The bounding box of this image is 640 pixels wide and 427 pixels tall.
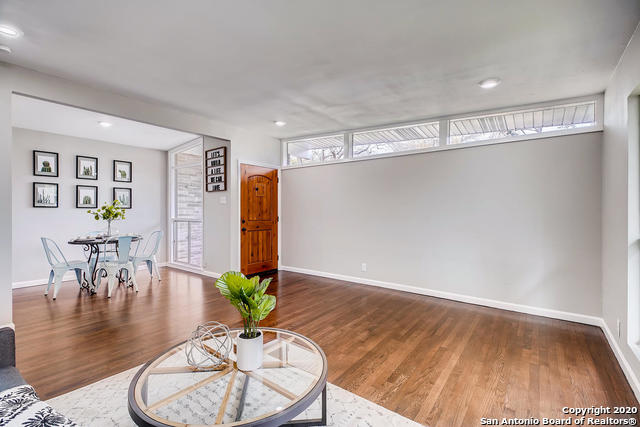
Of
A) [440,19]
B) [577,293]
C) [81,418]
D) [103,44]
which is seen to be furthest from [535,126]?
[81,418]

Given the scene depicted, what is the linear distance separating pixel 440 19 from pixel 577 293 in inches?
127

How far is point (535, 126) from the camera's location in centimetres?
368

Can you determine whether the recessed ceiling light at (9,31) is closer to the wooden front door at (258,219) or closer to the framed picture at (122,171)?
the wooden front door at (258,219)

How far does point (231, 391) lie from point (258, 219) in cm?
422

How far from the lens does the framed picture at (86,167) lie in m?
5.39

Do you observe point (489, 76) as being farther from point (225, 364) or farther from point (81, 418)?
point (81, 418)

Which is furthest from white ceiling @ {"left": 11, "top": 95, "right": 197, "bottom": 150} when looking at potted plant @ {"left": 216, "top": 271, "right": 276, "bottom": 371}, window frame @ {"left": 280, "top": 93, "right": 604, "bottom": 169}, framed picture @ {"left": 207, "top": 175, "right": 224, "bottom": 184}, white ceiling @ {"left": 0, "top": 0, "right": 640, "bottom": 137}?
potted plant @ {"left": 216, "top": 271, "right": 276, "bottom": 371}

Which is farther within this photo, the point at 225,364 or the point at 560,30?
the point at 560,30

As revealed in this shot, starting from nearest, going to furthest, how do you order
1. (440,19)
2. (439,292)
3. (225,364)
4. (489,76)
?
(225,364), (440,19), (489,76), (439,292)

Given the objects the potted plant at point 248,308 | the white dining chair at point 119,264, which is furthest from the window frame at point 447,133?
the potted plant at point 248,308

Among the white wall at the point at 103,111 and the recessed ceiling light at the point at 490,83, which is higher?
the recessed ceiling light at the point at 490,83

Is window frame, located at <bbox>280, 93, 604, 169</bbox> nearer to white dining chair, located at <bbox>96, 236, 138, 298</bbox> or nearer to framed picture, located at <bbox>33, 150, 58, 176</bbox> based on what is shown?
white dining chair, located at <bbox>96, 236, 138, 298</bbox>

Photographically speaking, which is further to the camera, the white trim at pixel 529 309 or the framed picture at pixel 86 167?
the framed picture at pixel 86 167

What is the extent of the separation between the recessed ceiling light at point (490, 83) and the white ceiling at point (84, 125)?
432cm
